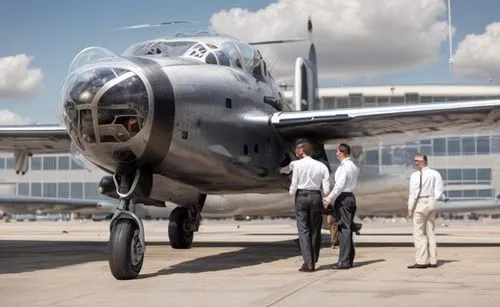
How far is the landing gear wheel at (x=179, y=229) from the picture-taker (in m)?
16.4

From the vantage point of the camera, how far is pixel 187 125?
10734 millimetres

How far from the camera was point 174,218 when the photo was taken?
1647 cm

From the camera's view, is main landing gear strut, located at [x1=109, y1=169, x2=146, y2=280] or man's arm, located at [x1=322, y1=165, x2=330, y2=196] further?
man's arm, located at [x1=322, y1=165, x2=330, y2=196]

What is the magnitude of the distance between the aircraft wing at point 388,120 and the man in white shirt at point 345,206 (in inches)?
111

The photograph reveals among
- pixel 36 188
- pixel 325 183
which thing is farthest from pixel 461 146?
pixel 325 183

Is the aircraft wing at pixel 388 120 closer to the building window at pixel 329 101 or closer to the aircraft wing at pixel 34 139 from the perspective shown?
the aircraft wing at pixel 34 139

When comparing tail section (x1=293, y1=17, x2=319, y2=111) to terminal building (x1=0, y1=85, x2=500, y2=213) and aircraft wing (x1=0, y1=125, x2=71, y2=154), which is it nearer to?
aircraft wing (x1=0, y1=125, x2=71, y2=154)

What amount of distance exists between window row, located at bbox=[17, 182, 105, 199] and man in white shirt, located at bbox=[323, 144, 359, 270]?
73.7 metres

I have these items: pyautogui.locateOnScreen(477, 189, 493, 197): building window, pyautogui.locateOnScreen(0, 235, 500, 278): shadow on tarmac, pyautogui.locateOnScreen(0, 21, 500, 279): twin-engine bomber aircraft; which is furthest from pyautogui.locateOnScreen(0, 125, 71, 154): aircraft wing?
pyautogui.locateOnScreen(477, 189, 493, 197): building window

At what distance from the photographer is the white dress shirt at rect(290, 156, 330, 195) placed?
1071 centimetres

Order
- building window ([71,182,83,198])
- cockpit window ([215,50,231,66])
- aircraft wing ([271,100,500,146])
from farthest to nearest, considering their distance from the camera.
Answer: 1. building window ([71,182,83,198])
2. aircraft wing ([271,100,500,146])
3. cockpit window ([215,50,231,66])

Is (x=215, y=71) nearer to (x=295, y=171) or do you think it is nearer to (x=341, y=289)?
(x=295, y=171)

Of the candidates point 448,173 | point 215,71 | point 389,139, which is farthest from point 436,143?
point 215,71

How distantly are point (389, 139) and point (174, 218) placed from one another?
18.8 ft
